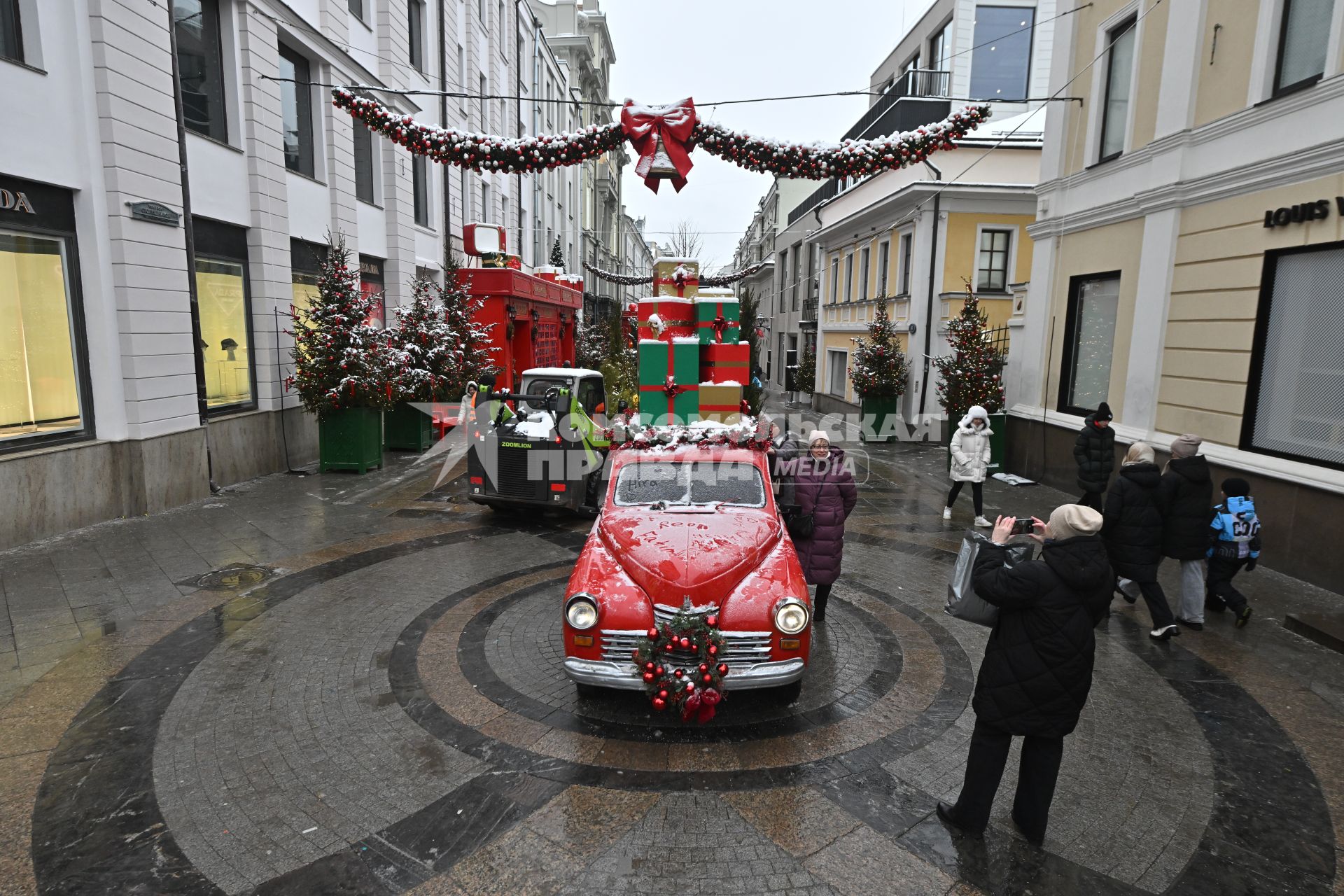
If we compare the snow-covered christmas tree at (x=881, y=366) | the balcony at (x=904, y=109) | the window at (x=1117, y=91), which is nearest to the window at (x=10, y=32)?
the balcony at (x=904, y=109)

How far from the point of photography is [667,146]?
26.8ft

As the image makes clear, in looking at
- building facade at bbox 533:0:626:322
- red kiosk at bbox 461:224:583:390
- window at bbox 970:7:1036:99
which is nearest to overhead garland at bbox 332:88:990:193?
red kiosk at bbox 461:224:583:390

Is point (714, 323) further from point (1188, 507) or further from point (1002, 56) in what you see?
point (1002, 56)

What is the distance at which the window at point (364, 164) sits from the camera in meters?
17.2

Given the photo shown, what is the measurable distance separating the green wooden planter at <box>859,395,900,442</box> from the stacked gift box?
9.13 metres

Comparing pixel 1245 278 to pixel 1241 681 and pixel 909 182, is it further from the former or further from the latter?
pixel 909 182

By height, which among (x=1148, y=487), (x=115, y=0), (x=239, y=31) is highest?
(x=239, y=31)

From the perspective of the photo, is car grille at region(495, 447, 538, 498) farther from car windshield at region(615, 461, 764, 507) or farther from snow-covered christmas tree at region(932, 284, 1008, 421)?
snow-covered christmas tree at region(932, 284, 1008, 421)

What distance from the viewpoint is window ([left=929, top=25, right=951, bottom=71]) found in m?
22.8

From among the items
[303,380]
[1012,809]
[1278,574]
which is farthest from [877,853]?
[303,380]

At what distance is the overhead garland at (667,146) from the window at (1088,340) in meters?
5.39

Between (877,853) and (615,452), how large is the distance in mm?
3979

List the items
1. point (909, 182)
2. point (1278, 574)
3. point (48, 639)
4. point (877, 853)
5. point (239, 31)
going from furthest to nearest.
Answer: point (909, 182) < point (239, 31) < point (1278, 574) < point (48, 639) < point (877, 853)

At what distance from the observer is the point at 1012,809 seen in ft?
13.0
